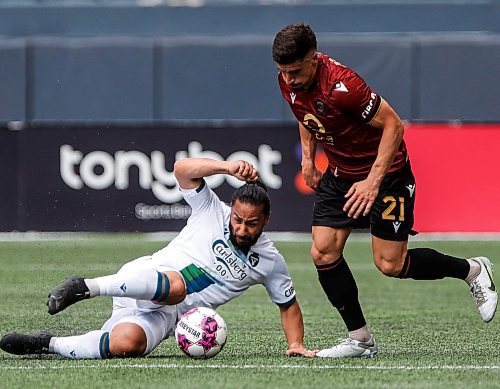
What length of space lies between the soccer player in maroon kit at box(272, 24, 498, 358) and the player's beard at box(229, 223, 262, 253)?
496mm

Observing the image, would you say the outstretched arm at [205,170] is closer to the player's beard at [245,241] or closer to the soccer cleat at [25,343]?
the player's beard at [245,241]

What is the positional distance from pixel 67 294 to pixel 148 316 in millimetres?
685

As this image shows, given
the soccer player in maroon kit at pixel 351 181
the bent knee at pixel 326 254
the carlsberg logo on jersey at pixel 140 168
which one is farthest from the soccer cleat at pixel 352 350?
the carlsberg logo on jersey at pixel 140 168

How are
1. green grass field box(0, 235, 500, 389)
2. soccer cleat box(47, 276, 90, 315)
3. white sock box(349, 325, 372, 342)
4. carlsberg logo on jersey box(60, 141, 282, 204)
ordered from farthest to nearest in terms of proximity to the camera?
carlsberg logo on jersey box(60, 141, 282, 204), white sock box(349, 325, 372, 342), soccer cleat box(47, 276, 90, 315), green grass field box(0, 235, 500, 389)

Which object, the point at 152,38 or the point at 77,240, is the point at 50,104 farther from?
the point at 77,240

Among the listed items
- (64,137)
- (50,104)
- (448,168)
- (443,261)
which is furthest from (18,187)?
(443,261)

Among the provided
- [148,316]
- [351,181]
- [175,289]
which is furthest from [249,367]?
[351,181]

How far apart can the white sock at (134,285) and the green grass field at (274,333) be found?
13.7 inches

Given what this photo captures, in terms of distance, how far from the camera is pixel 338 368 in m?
6.19

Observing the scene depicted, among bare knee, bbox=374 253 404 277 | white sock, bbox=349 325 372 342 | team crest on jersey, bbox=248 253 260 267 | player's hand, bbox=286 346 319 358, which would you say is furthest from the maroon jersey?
player's hand, bbox=286 346 319 358

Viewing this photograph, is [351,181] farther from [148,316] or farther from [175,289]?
[148,316]

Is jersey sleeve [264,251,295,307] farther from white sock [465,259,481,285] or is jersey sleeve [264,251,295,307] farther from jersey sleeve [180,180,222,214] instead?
white sock [465,259,481,285]

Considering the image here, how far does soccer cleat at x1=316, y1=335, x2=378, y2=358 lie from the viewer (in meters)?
6.72

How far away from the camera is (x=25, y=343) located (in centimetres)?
652
